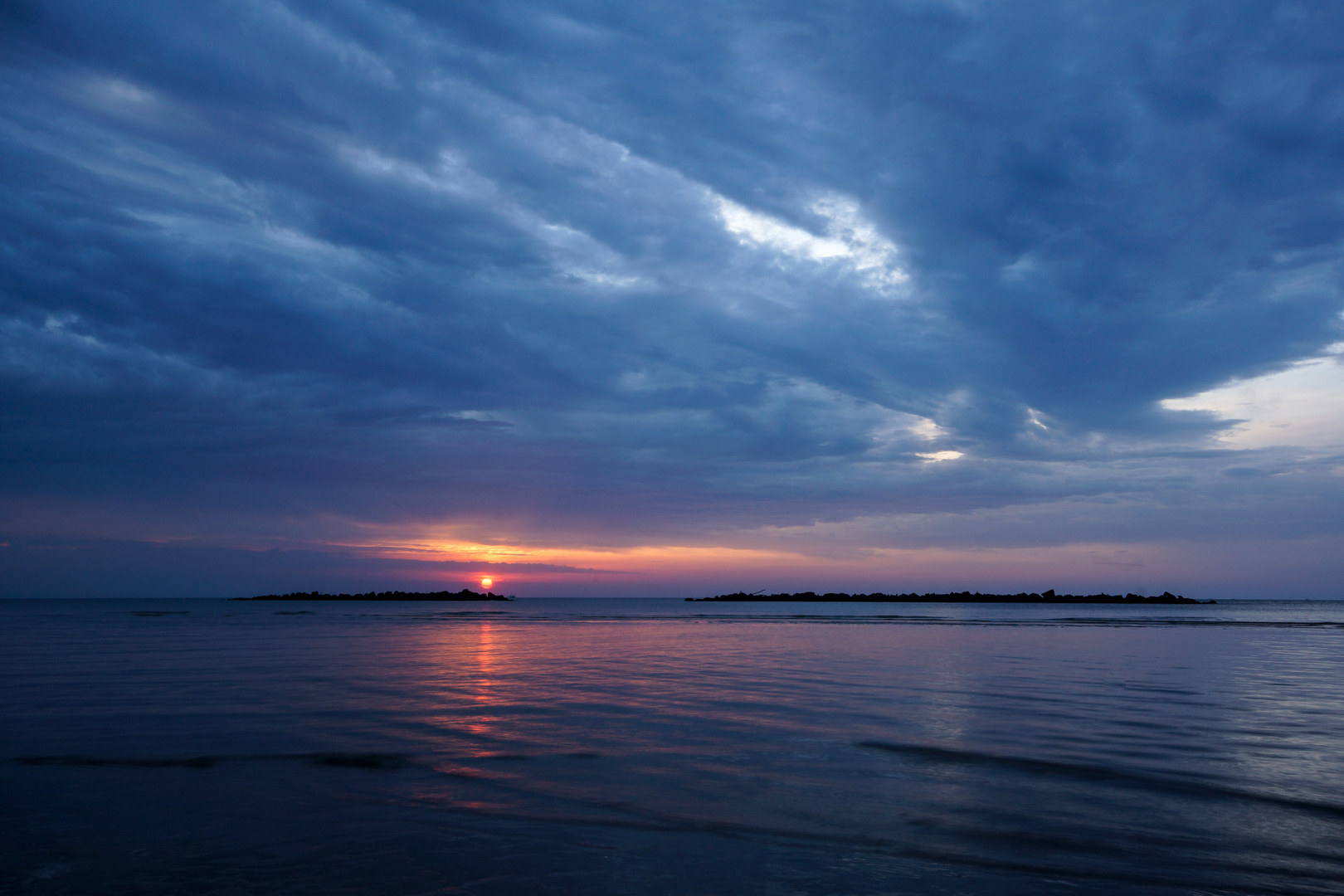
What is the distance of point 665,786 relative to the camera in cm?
925

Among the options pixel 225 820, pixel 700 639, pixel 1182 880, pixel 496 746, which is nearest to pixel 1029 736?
pixel 1182 880

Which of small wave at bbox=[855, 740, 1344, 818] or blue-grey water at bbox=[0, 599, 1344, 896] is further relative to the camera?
small wave at bbox=[855, 740, 1344, 818]

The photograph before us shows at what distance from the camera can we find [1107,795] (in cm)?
908

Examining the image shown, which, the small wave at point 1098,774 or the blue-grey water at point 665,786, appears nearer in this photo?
the blue-grey water at point 665,786

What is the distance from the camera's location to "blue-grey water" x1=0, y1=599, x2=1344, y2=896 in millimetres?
6395

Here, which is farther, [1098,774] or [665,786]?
[1098,774]

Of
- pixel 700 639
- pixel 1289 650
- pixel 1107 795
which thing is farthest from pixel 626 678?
pixel 1289 650

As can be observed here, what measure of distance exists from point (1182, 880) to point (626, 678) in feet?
55.2

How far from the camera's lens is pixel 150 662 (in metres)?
25.0

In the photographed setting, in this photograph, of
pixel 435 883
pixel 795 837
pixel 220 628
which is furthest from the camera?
pixel 220 628

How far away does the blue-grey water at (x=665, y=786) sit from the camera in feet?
21.0

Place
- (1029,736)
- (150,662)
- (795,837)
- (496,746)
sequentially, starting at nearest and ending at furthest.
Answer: (795,837) → (496,746) → (1029,736) → (150,662)

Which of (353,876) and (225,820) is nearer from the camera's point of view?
(353,876)

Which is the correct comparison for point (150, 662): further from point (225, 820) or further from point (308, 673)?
point (225, 820)
